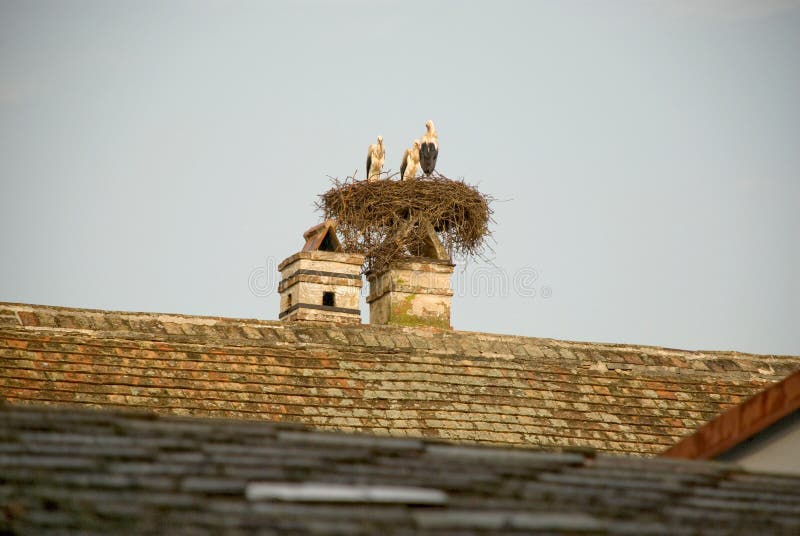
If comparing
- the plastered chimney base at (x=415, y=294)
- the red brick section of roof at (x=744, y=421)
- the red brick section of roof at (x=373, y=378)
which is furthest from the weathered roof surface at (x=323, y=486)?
the plastered chimney base at (x=415, y=294)

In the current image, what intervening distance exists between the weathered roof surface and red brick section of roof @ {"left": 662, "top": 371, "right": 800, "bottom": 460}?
1.33m

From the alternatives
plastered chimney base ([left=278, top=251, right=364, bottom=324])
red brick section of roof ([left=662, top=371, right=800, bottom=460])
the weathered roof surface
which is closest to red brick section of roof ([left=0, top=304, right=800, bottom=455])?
plastered chimney base ([left=278, top=251, right=364, bottom=324])

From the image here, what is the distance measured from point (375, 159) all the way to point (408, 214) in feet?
7.86

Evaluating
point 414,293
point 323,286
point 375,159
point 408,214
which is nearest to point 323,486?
point 323,286

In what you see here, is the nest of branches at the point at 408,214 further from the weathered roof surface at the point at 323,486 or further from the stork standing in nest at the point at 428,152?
the weathered roof surface at the point at 323,486

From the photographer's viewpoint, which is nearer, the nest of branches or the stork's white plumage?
the nest of branches

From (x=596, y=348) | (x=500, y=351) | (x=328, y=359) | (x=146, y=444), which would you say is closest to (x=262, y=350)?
(x=328, y=359)

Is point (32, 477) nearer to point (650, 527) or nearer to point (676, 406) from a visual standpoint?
point (650, 527)

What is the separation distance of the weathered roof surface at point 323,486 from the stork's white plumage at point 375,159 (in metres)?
15.5

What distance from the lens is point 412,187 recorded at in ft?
60.0

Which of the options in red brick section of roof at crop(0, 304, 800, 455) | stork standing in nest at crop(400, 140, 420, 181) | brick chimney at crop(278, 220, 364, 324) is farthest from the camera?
stork standing in nest at crop(400, 140, 420, 181)

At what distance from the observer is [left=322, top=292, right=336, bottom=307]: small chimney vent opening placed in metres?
15.2

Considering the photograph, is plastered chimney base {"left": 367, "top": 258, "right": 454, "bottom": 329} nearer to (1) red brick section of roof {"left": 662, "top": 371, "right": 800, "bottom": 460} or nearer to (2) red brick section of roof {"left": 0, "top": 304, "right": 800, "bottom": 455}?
(2) red brick section of roof {"left": 0, "top": 304, "right": 800, "bottom": 455}

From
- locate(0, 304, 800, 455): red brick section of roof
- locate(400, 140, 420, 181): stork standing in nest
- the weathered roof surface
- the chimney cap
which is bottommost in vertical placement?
the weathered roof surface
